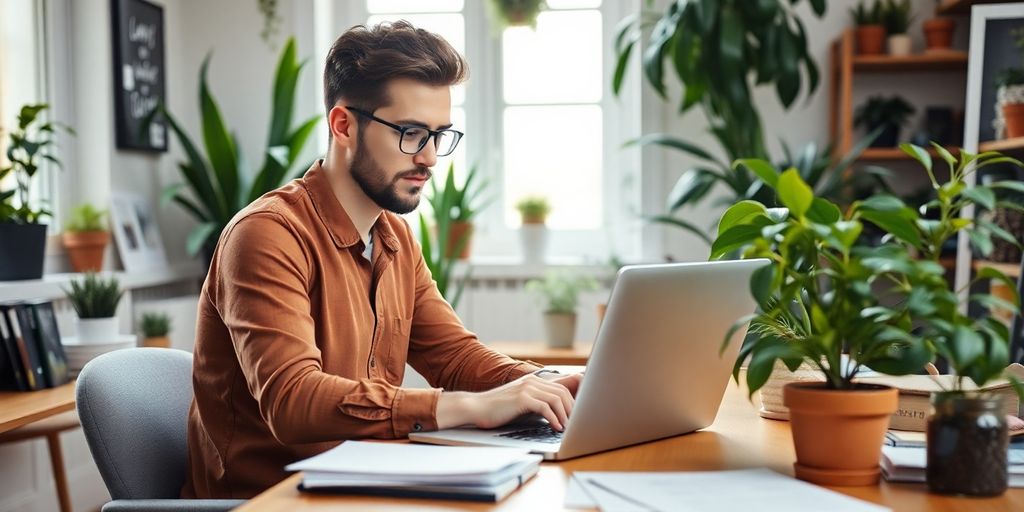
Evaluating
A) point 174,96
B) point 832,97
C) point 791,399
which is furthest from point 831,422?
point 174,96

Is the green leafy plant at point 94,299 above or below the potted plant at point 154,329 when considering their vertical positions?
above

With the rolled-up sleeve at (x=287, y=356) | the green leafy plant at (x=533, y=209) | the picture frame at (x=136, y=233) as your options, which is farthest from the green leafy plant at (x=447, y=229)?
the rolled-up sleeve at (x=287, y=356)

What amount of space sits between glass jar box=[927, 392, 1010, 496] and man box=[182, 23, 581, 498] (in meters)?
0.52

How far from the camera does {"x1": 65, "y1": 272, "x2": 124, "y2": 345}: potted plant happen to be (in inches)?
116

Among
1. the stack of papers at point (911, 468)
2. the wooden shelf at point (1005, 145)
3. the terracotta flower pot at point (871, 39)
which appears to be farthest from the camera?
the terracotta flower pot at point (871, 39)

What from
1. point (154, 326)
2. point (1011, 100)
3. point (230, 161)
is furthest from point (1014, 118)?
point (154, 326)

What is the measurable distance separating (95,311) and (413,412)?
181cm

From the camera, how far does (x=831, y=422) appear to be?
117cm

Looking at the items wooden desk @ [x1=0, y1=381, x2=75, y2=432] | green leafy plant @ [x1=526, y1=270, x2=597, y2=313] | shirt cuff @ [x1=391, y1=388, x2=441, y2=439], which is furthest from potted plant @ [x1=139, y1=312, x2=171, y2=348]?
shirt cuff @ [x1=391, y1=388, x2=441, y2=439]

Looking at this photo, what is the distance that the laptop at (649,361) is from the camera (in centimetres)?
129

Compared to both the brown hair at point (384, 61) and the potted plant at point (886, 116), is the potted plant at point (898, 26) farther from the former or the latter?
the brown hair at point (384, 61)

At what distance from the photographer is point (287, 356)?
1.50m

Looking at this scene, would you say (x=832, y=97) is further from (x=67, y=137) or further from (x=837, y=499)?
(x=837, y=499)

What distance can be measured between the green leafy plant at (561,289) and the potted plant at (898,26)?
1379 mm
